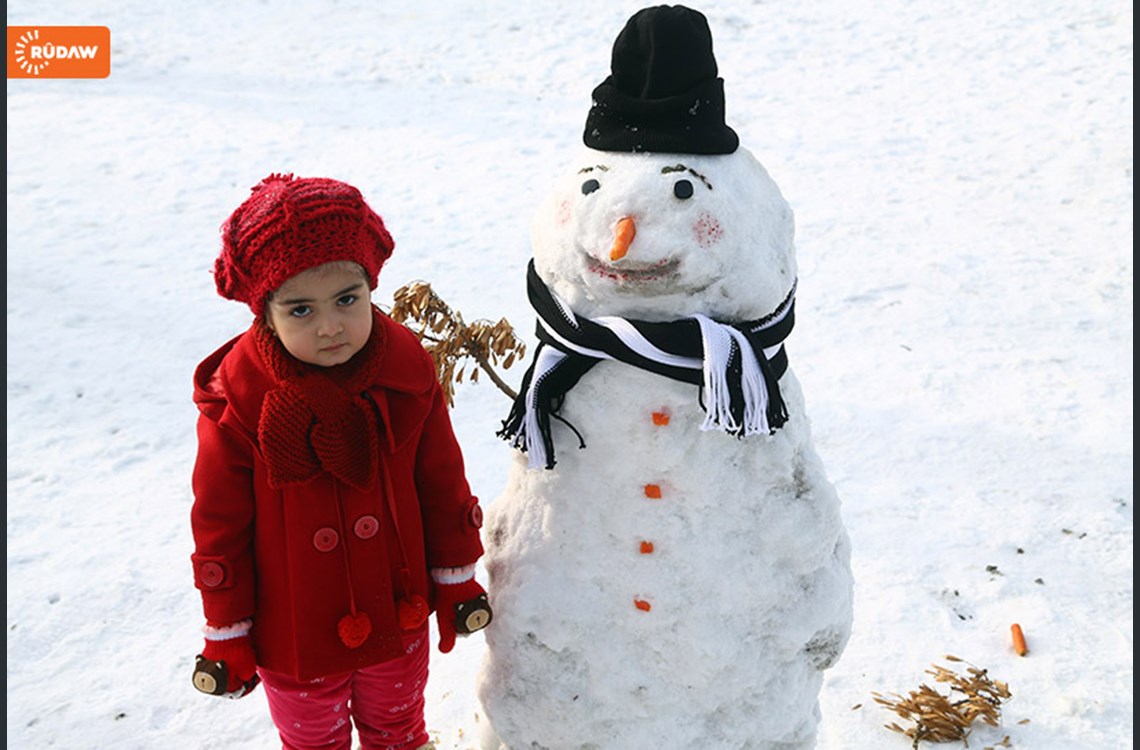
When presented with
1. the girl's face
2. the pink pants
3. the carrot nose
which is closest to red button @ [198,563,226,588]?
the pink pants

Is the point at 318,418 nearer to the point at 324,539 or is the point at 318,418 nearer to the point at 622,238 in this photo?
the point at 324,539

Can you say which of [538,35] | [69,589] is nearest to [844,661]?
[69,589]

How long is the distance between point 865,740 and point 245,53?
6525mm

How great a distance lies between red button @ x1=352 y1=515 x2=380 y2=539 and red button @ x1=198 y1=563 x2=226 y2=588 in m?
0.24

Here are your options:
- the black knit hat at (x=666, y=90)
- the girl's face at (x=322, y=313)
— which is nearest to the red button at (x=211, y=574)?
the girl's face at (x=322, y=313)

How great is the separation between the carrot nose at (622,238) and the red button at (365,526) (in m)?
0.66

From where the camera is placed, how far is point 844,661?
119 inches

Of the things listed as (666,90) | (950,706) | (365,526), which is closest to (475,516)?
(365,526)

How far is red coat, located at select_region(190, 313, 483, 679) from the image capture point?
2047mm

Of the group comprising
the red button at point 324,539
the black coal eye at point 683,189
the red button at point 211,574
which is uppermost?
the black coal eye at point 683,189

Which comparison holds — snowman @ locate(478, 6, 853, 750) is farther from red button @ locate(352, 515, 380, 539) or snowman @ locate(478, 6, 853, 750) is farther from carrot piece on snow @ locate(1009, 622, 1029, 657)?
carrot piece on snow @ locate(1009, 622, 1029, 657)

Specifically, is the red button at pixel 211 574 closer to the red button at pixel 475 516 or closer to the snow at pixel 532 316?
the red button at pixel 475 516

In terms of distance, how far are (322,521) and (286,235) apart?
0.53 metres

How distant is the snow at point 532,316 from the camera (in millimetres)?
3080
